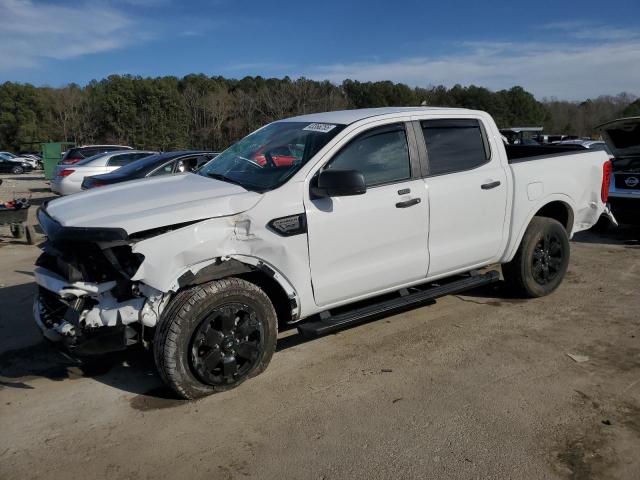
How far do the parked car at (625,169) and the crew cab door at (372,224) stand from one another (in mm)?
5413

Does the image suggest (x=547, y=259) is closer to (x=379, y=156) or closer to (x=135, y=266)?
(x=379, y=156)

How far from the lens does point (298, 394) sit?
3.63m

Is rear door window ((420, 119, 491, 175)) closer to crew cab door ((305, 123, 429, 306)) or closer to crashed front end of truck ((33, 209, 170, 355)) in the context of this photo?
crew cab door ((305, 123, 429, 306))

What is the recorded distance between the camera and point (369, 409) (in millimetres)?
3416

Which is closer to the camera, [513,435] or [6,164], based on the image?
[513,435]

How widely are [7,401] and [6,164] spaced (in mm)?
39873

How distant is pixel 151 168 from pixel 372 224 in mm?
6717

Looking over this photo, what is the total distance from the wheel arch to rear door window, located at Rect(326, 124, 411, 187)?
1573 mm

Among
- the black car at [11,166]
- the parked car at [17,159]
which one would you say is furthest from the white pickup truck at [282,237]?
the parked car at [17,159]

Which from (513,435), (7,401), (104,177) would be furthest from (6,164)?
(513,435)

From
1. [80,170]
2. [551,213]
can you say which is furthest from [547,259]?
[80,170]

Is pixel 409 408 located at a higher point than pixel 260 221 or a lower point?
lower

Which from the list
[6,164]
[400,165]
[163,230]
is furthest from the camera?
[6,164]

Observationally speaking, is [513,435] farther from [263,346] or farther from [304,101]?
[304,101]
